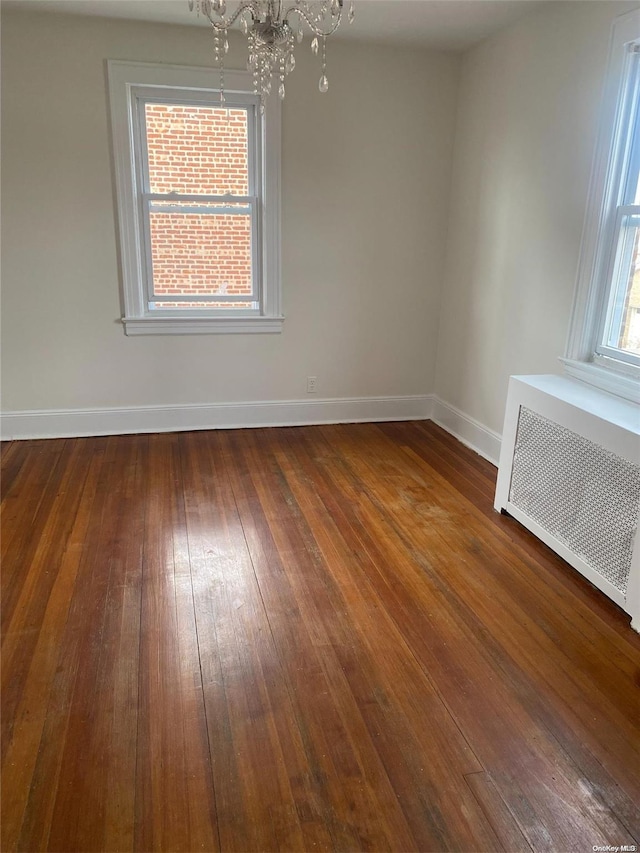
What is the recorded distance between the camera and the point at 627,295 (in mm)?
2834

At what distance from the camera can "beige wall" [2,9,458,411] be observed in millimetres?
3572

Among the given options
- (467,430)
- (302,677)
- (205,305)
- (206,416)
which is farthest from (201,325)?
(302,677)

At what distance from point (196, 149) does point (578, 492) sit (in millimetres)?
3043

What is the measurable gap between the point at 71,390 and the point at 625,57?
3549 millimetres

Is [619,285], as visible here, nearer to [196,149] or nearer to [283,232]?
[283,232]

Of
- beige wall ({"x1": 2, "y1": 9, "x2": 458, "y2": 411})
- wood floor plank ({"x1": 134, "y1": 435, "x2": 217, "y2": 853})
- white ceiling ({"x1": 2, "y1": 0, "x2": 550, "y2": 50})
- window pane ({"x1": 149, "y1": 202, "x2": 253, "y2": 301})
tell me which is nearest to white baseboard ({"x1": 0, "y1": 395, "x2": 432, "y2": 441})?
beige wall ({"x1": 2, "y1": 9, "x2": 458, "y2": 411})

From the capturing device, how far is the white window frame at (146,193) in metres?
3.64

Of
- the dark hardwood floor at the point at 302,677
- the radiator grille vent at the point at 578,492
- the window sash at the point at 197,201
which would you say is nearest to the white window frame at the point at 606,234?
the radiator grille vent at the point at 578,492

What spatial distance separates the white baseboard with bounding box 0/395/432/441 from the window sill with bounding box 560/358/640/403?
169 centimetres

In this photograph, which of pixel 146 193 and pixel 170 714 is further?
pixel 146 193

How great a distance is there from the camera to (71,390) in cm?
404

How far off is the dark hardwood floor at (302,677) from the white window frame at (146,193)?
1285 mm

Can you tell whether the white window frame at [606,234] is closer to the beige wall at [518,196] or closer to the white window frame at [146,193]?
the beige wall at [518,196]

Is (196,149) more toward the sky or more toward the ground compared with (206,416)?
more toward the sky
